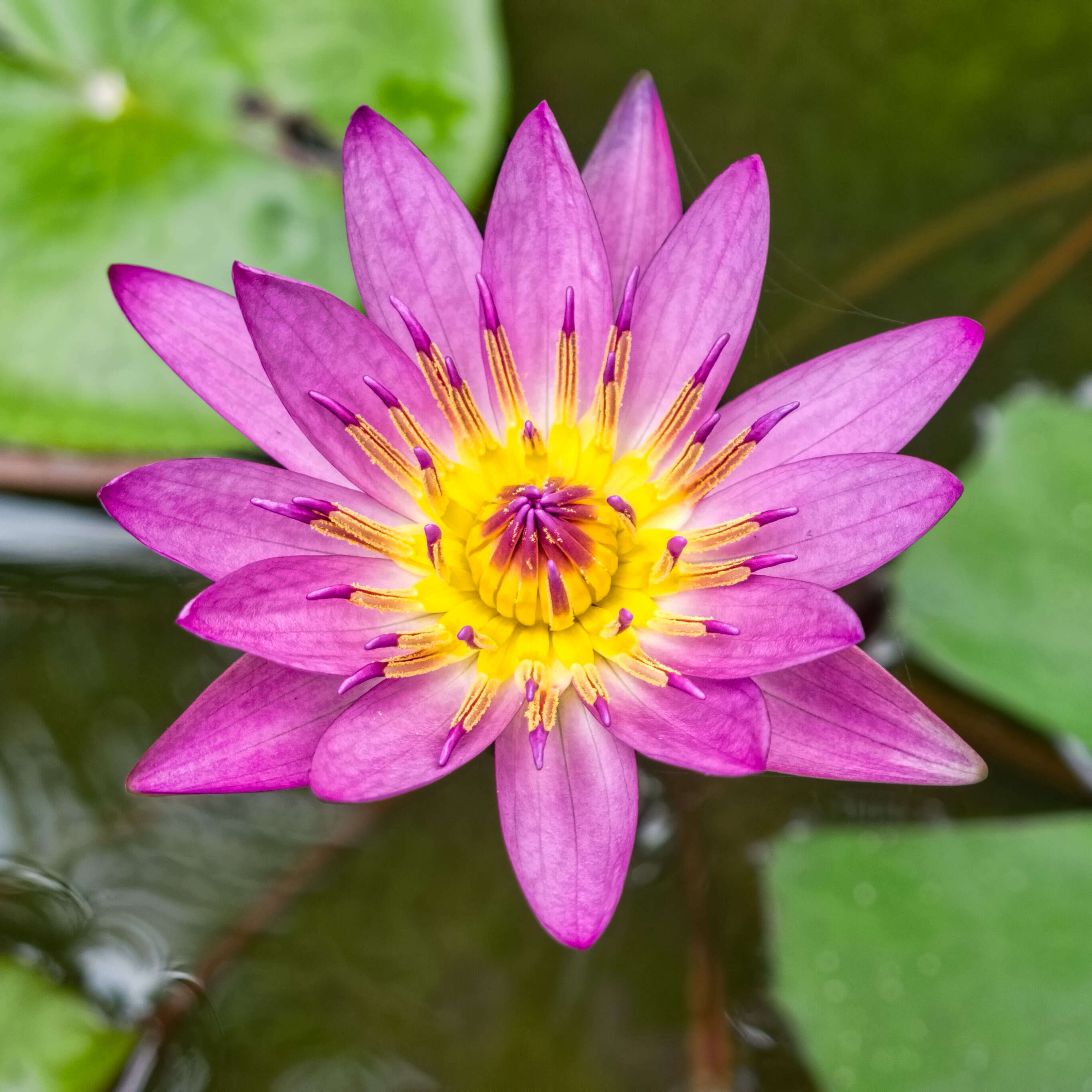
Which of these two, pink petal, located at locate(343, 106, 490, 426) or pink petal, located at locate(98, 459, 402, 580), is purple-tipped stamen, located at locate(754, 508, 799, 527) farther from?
pink petal, located at locate(98, 459, 402, 580)

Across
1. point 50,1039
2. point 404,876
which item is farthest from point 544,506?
point 50,1039

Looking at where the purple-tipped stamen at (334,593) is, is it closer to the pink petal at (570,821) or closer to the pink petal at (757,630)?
the pink petal at (570,821)

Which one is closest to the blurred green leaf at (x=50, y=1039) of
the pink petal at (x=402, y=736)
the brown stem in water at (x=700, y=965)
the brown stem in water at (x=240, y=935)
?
the brown stem in water at (x=240, y=935)

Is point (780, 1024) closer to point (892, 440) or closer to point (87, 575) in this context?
point (892, 440)

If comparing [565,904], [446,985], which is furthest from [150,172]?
[446,985]

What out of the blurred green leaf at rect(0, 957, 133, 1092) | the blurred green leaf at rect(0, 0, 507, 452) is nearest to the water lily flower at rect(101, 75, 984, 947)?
the blurred green leaf at rect(0, 0, 507, 452)

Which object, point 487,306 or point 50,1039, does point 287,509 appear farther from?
point 50,1039

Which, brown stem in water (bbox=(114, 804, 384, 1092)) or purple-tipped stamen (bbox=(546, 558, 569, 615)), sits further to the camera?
brown stem in water (bbox=(114, 804, 384, 1092))
